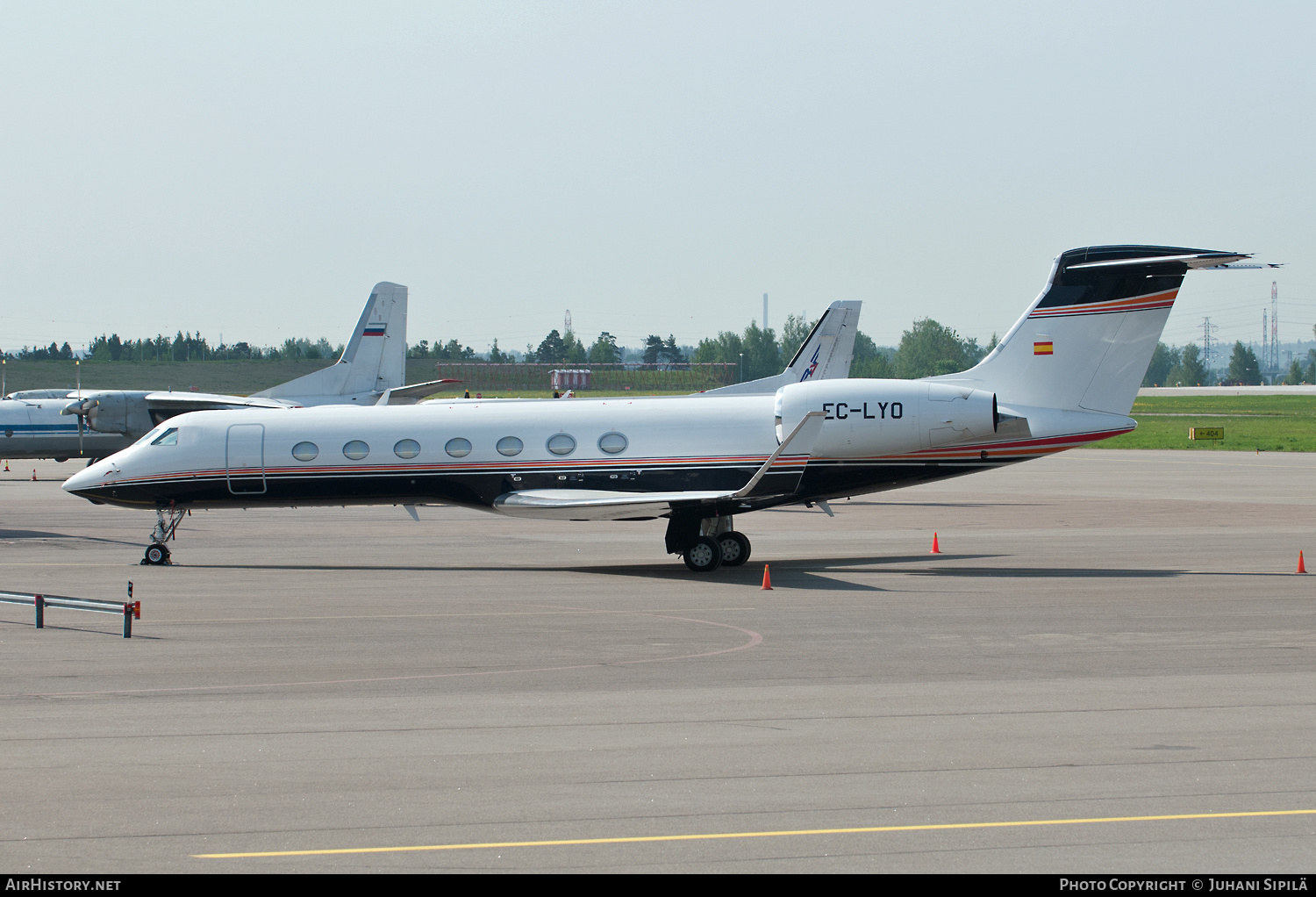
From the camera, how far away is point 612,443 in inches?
899

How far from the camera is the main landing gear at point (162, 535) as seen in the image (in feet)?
76.4

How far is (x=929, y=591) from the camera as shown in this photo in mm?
19469

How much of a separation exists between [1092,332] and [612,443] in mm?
8850

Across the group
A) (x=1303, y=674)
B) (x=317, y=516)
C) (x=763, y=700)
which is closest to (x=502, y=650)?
(x=763, y=700)

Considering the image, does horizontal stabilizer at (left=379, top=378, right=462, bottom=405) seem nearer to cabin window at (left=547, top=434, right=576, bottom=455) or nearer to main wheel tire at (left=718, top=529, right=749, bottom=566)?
cabin window at (left=547, top=434, right=576, bottom=455)

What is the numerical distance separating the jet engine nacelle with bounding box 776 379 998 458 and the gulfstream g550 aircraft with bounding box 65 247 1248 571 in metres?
0.03

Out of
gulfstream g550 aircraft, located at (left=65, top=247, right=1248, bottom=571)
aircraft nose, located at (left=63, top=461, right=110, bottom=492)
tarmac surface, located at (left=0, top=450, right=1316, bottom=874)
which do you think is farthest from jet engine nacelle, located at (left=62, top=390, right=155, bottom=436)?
gulfstream g550 aircraft, located at (left=65, top=247, right=1248, bottom=571)

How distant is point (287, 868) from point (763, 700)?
18.2 feet

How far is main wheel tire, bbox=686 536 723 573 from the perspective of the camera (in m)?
22.0

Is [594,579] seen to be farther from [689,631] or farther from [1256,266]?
[1256,266]

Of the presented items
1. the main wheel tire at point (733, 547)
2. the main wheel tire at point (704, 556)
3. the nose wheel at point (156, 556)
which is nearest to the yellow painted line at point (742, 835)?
the main wheel tire at point (704, 556)

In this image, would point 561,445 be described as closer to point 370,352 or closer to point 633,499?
point 633,499

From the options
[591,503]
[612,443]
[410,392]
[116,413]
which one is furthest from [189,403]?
[591,503]

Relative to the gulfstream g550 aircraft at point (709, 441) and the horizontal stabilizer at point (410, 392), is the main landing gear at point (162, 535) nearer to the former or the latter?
the gulfstream g550 aircraft at point (709, 441)
